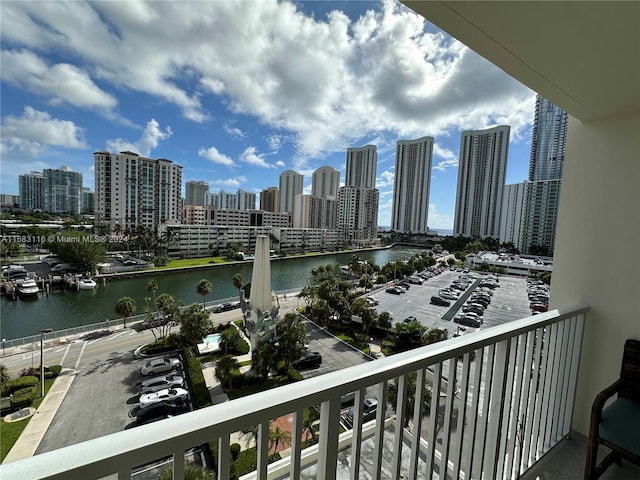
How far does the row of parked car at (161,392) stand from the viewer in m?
5.76

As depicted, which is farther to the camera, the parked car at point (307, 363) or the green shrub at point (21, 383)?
the parked car at point (307, 363)

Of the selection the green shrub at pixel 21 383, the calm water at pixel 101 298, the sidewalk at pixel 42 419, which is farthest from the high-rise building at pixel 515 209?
the calm water at pixel 101 298

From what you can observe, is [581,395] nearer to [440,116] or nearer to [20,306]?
[440,116]

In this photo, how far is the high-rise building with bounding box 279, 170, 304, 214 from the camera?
45.4 m

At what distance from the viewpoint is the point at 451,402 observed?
0.82 m

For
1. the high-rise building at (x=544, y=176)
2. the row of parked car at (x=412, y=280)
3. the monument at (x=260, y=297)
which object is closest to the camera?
the high-rise building at (x=544, y=176)

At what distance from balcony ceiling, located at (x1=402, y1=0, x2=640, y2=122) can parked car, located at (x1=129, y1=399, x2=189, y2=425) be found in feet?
23.5

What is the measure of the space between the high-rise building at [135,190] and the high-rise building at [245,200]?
15932 mm

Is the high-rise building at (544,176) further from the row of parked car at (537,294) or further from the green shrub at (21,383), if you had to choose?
the green shrub at (21,383)

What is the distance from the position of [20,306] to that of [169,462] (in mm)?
19410

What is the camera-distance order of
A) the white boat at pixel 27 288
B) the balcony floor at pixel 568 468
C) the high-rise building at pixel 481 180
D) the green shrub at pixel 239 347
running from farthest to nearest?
the high-rise building at pixel 481 180, the white boat at pixel 27 288, the green shrub at pixel 239 347, the balcony floor at pixel 568 468

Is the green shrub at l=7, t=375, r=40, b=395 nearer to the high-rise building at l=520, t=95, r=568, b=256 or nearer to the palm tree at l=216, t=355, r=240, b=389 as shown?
the palm tree at l=216, t=355, r=240, b=389

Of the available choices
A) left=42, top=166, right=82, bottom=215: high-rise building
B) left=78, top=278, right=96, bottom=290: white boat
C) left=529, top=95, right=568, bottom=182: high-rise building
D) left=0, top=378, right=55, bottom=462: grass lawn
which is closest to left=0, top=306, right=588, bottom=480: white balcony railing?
left=529, top=95, right=568, bottom=182: high-rise building

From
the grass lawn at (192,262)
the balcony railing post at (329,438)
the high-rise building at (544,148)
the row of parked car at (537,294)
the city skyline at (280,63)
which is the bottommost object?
the grass lawn at (192,262)
